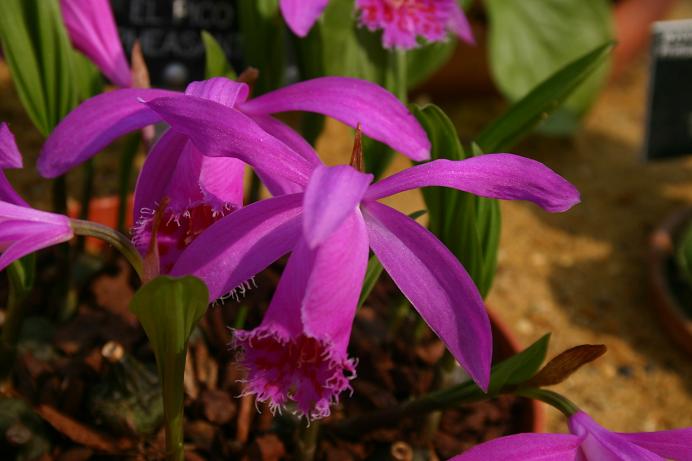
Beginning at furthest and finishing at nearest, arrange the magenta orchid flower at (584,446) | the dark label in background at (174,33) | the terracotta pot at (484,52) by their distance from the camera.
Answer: the terracotta pot at (484,52), the dark label in background at (174,33), the magenta orchid flower at (584,446)

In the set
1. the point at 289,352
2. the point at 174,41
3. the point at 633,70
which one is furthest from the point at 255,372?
the point at 633,70

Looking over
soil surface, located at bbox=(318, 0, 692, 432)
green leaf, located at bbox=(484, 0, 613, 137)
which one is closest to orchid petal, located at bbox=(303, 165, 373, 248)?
soil surface, located at bbox=(318, 0, 692, 432)

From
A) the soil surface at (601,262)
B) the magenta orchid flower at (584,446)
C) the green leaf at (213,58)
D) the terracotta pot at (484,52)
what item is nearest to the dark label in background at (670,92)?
the soil surface at (601,262)

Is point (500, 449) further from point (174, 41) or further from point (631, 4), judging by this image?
point (631, 4)

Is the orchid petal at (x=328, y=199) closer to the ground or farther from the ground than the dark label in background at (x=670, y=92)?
farther from the ground

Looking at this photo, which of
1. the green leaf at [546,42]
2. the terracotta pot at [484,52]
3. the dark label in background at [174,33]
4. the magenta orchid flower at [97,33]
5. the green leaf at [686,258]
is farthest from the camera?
the terracotta pot at [484,52]

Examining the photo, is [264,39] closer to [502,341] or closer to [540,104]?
[540,104]

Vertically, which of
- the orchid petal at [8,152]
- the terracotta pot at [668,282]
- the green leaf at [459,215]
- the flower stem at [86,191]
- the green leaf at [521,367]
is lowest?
the terracotta pot at [668,282]

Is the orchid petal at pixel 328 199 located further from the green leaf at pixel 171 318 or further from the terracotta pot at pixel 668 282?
the terracotta pot at pixel 668 282
